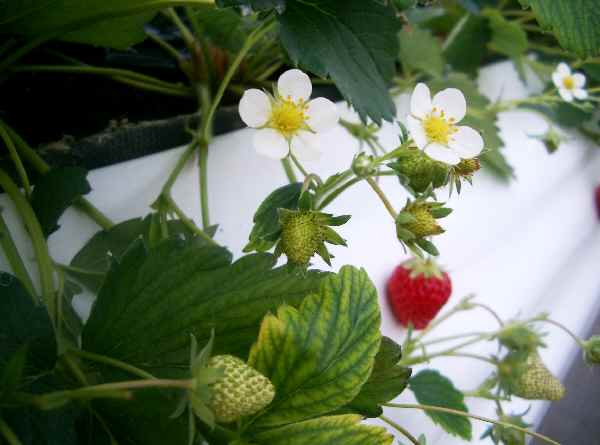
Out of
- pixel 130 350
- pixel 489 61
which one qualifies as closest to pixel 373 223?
pixel 130 350

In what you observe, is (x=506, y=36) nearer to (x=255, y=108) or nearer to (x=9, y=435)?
(x=255, y=108)

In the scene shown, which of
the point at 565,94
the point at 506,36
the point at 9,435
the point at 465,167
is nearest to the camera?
the point at 9,435

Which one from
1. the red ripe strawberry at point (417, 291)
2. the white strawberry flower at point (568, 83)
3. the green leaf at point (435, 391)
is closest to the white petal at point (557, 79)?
the white strawberry flower at point (568, 83)

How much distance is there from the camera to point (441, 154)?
318mm

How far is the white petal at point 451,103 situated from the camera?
35 centimetres

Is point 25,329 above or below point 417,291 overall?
above

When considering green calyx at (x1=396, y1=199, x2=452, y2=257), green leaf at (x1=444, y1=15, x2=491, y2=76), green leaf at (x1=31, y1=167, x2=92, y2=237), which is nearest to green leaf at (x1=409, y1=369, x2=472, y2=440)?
green calyx at (x1=396, y1=199, x2=452, y2=257)

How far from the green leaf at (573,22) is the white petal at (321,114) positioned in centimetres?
15

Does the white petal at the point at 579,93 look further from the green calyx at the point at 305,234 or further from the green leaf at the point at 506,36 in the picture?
the green calyx at the point at 305,234

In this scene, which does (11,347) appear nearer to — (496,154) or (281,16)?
(281,16)

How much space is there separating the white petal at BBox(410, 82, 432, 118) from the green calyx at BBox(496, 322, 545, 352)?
0.95 feet

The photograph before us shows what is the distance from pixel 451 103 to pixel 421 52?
42 cm

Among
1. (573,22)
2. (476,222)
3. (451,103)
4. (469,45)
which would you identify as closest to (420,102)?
(451,103)

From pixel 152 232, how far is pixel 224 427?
0.52 feet
